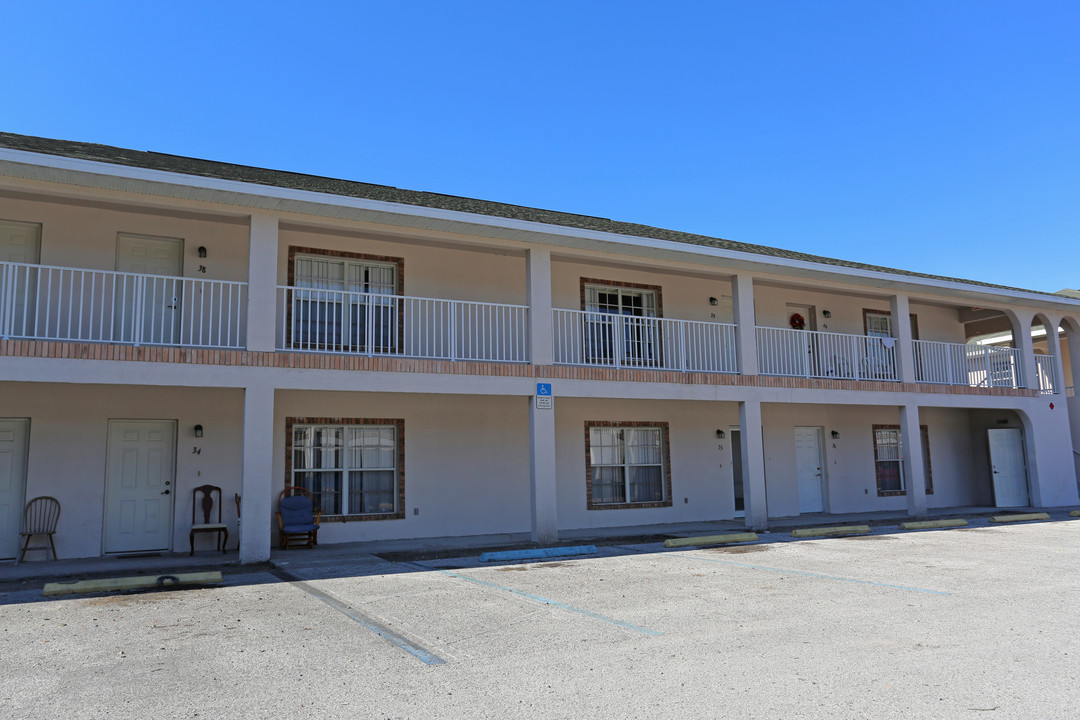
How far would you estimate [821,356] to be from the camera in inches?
612

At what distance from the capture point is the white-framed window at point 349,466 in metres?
12.2

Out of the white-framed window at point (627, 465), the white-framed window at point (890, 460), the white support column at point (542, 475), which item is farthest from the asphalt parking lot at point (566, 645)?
the white-framed window at point (890, 460)

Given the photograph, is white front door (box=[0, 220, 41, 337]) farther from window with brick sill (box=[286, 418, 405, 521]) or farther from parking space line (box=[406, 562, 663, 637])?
parking space line (box=[406, 562, 663, 637])

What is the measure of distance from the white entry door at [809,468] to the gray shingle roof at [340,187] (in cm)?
383

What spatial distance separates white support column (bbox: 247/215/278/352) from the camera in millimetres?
10258

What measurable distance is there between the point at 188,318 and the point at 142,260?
43.9 inches

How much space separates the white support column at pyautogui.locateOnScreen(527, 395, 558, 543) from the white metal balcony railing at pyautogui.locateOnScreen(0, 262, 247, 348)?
447cm

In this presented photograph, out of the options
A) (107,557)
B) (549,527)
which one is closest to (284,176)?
(107,557)

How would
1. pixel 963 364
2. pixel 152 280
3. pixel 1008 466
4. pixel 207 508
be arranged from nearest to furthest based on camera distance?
1. pixel 207 508
2. pixel 152 280
3. pixel 963 364
4. pixel 1008 466

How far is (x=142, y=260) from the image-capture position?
11359 mm

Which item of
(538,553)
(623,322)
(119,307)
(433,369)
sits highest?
(623,322)

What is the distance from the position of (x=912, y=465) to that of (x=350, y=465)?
35.6ft

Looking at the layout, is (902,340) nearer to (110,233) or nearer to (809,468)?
(809,468)

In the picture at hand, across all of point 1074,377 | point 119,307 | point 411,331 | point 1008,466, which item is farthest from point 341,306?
point 1074,377
